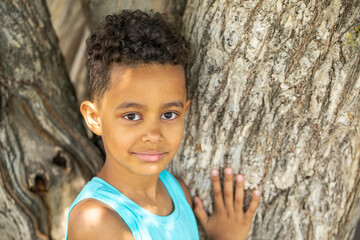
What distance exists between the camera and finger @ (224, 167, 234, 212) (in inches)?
76.5

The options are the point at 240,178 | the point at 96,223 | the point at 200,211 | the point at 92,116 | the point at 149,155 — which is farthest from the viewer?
the point at 200,211

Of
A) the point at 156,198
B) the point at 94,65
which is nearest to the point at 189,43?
the point at 94,65

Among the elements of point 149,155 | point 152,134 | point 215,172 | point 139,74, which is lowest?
point 215,172

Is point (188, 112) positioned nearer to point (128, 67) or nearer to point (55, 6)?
point (128, 67)

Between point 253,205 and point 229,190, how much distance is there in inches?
5.5

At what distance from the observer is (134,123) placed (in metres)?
1.66

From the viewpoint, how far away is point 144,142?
167 centimetres

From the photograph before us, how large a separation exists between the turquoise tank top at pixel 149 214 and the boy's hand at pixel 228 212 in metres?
0.09

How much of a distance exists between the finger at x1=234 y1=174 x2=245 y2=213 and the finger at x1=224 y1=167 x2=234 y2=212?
23 millimetres

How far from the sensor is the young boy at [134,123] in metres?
1.63

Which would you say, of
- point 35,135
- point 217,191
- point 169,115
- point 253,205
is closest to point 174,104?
point 169,115

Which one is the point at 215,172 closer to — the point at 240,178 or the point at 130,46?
the point at 240,178

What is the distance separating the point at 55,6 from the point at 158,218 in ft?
7.91

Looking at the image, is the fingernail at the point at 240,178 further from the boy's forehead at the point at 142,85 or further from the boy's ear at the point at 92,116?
the boy's ear at the point at 92,116
